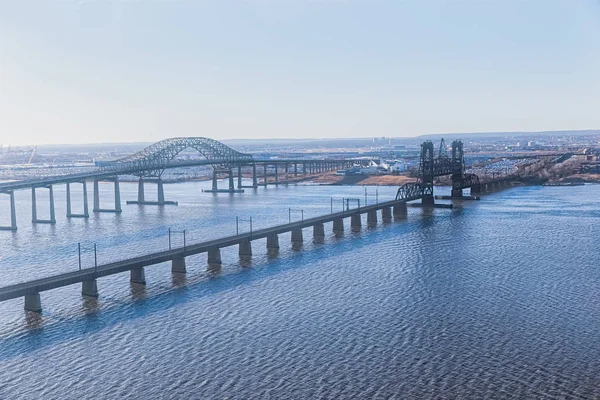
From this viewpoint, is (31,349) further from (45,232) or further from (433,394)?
(45,232)

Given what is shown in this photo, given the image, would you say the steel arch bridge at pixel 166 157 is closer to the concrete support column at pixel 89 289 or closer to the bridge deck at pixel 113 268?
the bridge deck at pixel 113 268

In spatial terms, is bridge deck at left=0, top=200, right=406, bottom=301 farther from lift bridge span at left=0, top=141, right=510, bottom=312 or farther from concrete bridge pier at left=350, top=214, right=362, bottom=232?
concrete bridge pier at left=350, top=214, right=362, bottom=232

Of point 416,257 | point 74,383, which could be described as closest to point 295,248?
point 416,257

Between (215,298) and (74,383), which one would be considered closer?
(74,383)

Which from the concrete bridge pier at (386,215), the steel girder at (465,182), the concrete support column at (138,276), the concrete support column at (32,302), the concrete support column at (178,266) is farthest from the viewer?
the steel girder at (465,182)

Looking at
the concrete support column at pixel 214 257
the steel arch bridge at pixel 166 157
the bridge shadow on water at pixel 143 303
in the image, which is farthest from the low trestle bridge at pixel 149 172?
the bridge shadow on water at pixel 143 303

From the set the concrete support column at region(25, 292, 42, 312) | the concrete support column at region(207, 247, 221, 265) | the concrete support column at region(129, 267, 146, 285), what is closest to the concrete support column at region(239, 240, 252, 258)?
the concrete support column at region(207, 247, 221, 265)
